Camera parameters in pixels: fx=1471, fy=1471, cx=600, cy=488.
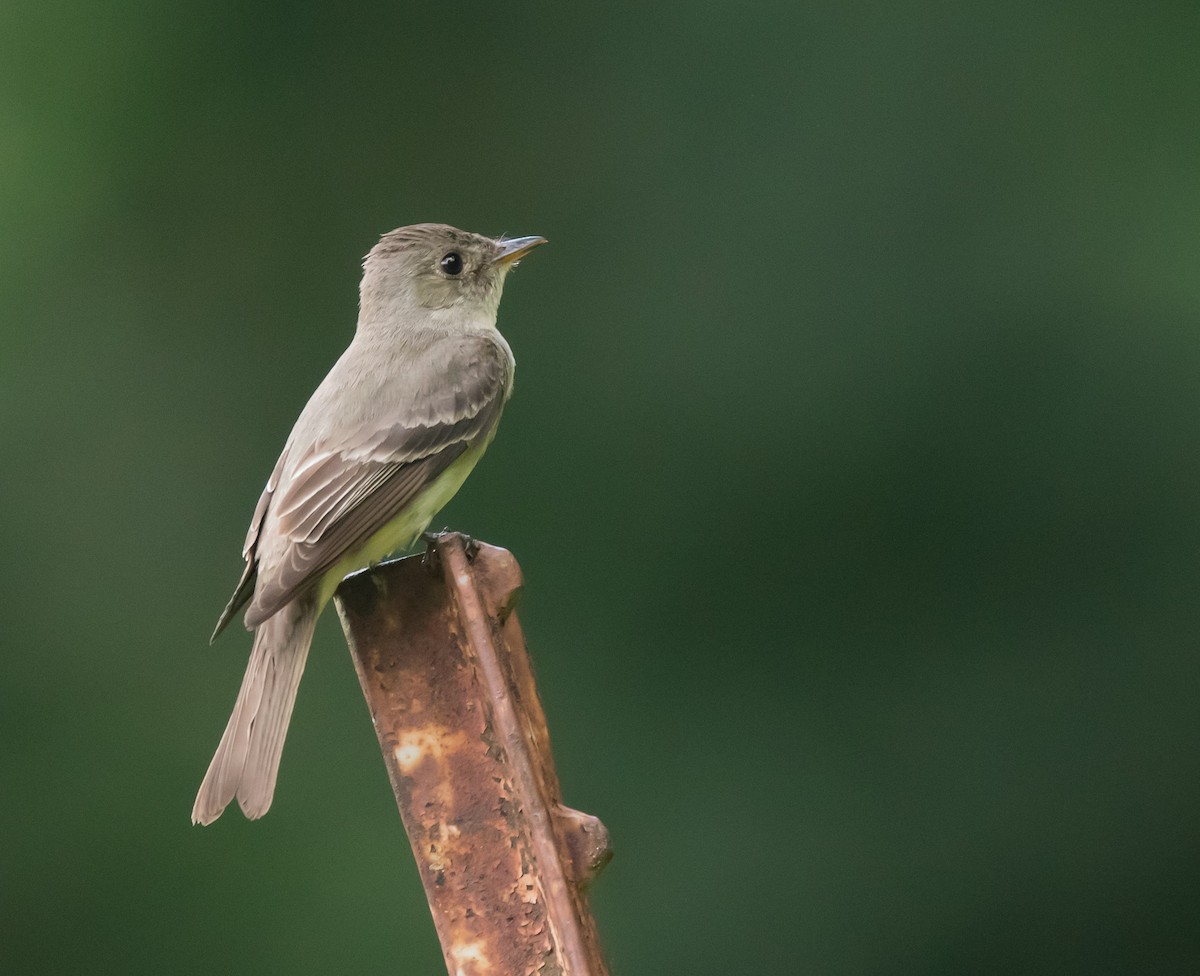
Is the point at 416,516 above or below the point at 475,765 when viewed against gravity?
above

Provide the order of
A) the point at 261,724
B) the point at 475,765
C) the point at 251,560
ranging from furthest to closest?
the point at 251,560 → the point at 261,724 → the point at 475,765

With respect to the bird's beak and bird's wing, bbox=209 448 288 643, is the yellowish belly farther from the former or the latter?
the bird's beak

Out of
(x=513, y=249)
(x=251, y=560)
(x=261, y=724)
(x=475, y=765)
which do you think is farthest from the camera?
(x=513, y=249)

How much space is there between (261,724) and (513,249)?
5.38ft

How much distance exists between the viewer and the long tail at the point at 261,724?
5.90 feet

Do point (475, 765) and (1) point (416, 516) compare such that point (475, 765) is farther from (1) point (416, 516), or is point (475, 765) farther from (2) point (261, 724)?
(1) point (416, 516)

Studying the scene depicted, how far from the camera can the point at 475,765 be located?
127 centimetres

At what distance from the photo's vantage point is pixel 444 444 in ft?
9.06

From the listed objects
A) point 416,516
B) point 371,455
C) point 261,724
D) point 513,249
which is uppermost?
point 513,249

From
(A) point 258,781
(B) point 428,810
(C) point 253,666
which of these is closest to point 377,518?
(C) point 253,666

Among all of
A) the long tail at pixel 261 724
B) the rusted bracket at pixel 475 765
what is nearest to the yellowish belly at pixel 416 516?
the long tail at pixel 261 724

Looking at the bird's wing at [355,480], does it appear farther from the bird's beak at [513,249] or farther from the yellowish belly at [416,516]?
the bird's beak at [513,249]

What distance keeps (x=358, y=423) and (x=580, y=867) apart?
63.2 inches

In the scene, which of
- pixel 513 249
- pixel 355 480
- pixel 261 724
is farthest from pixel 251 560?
pixel 513 249
